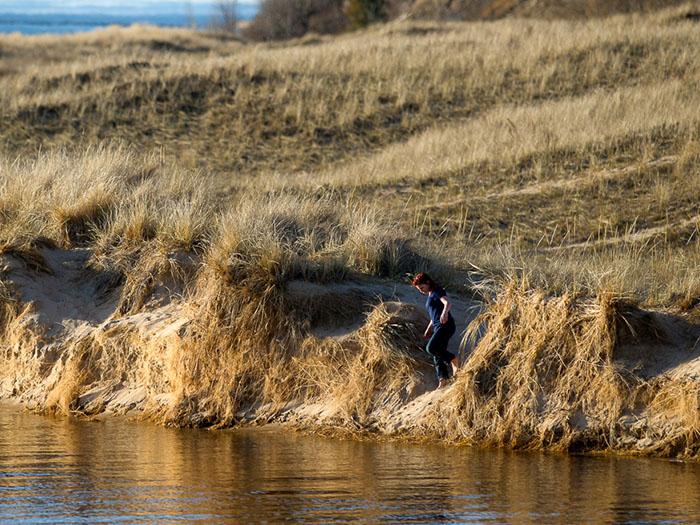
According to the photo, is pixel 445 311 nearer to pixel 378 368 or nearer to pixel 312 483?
pixel 378 368

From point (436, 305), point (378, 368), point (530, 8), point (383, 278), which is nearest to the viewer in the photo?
point (436, 305)

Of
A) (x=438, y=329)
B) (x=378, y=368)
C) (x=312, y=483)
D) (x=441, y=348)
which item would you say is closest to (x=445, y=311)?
(x=438, y=329)

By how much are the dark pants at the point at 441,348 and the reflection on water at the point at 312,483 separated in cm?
89

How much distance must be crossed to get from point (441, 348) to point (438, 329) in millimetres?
199

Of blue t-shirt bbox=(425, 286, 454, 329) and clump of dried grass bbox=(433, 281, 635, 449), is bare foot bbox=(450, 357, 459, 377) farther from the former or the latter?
blue t-shirt bbox=(425, 286, 454, 329)

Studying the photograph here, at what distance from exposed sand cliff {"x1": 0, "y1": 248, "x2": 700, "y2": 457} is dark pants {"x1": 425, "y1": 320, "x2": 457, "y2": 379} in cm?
Result: 24

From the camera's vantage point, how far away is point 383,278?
43.3ft

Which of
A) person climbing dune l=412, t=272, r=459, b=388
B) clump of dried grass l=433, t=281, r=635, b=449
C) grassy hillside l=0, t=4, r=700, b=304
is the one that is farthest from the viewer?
Answer: grassy hillside l=0, t=4, r=700, b=304

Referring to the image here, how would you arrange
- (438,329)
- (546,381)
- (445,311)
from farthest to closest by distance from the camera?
(438,329), (445,311), (546,381)

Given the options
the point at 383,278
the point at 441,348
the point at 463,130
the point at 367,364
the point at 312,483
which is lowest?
the point at 312,483

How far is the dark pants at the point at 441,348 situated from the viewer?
1102 cm

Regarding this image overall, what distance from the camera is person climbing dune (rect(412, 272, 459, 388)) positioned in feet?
35.9

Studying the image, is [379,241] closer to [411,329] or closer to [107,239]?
[411,329]

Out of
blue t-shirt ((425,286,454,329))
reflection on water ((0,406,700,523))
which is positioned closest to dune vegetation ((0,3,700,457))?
blue t-shirt ((425,286,454,329))
